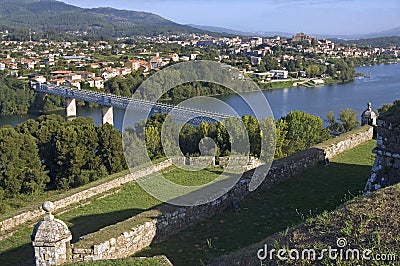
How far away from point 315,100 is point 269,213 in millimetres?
49816

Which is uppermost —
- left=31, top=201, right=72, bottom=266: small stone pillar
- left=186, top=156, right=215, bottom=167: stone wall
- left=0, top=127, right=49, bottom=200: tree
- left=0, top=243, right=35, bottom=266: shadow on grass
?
left=31, top=201, right=72, bottom=266: small stone pillar

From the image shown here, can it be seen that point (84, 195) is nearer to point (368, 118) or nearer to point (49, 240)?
point (49, 240)

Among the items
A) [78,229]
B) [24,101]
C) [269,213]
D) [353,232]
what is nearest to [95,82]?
[24,101]

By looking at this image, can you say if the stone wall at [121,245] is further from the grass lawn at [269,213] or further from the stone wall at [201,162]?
the stone wall at [201,162]

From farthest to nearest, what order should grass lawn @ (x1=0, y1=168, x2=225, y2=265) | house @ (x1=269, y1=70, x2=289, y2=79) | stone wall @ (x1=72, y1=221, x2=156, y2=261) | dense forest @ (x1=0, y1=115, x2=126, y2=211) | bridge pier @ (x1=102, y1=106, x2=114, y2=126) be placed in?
house @ (x1=269, y1=70, x2=289, y2=79) → bridge pier @ (x1=102, y1=106, x2=114, y2=126) → dense forest @ (x1=0, y1=115, x2=126, y2=211) → grass lawn @ (x1=0, y1=168, x2=225, y2=265) → stone wall @ (x1=72, y1=221, x2=156, y2=261)

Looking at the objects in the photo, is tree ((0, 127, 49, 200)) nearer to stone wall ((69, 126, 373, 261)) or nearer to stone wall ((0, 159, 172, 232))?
stone wall ((0, 159, 172, 232))

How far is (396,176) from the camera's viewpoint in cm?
749

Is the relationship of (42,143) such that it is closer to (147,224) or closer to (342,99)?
(147,224)

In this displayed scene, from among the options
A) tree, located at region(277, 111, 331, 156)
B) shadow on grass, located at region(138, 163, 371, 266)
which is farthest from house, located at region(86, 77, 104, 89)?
shadow on grass, located at region(138, 163, 371, 266)

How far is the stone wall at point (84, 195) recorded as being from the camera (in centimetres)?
826

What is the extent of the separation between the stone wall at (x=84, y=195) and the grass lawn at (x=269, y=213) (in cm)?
281

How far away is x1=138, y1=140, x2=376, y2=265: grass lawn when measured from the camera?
21.9 feet

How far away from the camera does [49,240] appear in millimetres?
5559

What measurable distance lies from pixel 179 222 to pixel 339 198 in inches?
114
